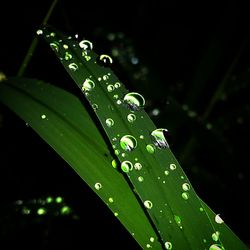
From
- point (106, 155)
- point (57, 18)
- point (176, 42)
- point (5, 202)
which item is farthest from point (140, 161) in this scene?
point (176, 42)

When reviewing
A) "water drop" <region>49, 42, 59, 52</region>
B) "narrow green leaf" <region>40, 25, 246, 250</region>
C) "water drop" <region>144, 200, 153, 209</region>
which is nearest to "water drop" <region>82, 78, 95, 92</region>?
"narrow green leaf" <region>40, 25, 246, 250</region>

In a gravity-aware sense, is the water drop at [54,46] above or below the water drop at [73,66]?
above

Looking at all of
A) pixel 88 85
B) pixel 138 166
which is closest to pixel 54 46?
pixel 88 85

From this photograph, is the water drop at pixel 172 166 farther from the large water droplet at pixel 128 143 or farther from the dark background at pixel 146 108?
the dark background at pixel 146 108

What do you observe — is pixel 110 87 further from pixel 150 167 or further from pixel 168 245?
pixel 168 245

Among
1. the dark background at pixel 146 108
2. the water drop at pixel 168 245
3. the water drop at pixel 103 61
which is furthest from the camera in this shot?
the dark background at pixel 146 108

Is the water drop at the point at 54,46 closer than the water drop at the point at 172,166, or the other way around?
the water drop at the point at 172,166

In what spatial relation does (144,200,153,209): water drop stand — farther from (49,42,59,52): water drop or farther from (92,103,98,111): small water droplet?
(49,42,59,52): water drop

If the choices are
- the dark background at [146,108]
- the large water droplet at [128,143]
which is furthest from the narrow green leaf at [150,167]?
the dark background at [146,108]
